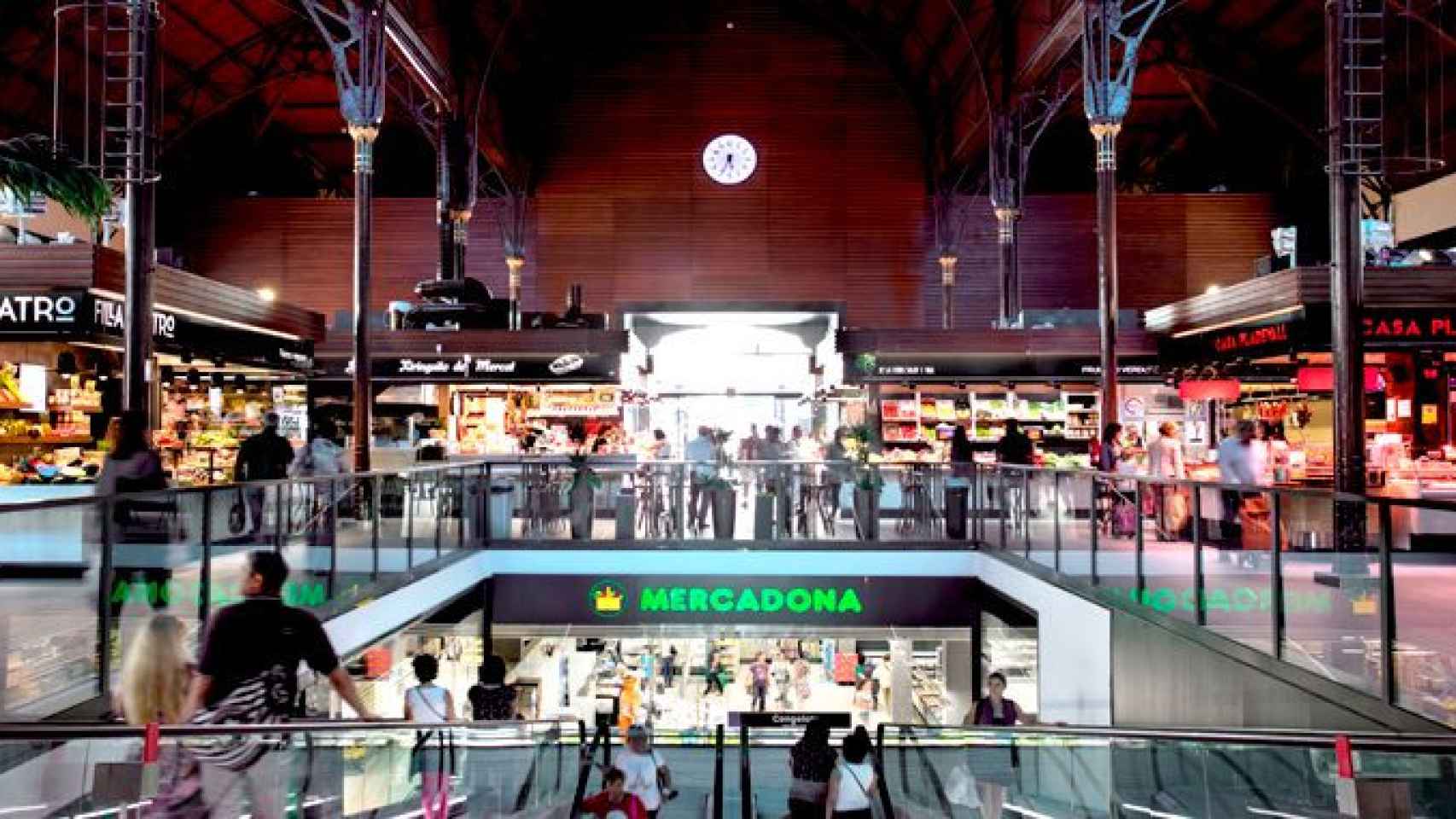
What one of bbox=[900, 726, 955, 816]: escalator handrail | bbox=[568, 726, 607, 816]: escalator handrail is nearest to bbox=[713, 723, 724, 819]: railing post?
bbox=[568, 726, 607, 816]: escalator handrail

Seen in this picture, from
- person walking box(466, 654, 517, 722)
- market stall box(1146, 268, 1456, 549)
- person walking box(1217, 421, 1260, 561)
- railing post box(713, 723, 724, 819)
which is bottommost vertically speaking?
railing post box(713, 723, 724, 819)

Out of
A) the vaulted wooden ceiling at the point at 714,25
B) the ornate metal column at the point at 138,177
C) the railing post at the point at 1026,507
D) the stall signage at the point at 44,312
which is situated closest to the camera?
the ornate metal column at the point at 138,177

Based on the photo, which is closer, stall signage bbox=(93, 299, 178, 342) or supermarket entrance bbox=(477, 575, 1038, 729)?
stall signage bbox=(93, 299, 178, 342)

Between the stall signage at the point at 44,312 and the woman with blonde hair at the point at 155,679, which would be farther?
the stall signage at the point at 44,312

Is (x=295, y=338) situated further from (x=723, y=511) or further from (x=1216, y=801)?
(x=1216, y=801)

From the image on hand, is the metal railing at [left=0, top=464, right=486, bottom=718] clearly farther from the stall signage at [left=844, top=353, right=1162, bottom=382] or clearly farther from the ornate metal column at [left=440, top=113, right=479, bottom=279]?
the stall signage at [left=844, top=353, right=1162, bottom=382]

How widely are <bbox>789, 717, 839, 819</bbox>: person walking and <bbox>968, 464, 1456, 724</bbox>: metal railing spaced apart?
97.0 inches

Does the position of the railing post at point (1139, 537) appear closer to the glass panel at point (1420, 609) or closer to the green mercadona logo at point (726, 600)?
the glass panel at point (1420, 609)

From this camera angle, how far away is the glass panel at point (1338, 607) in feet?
16.8

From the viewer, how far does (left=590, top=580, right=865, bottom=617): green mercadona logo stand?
12.9 meters

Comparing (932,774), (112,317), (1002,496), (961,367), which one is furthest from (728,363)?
(932,774)

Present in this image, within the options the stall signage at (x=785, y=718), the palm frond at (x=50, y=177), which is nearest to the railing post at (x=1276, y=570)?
the palm frond at (x=50, y=177)

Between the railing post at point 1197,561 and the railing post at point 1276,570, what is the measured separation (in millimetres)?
768

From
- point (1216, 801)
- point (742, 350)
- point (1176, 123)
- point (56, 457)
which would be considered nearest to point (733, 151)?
point (742, 350)
